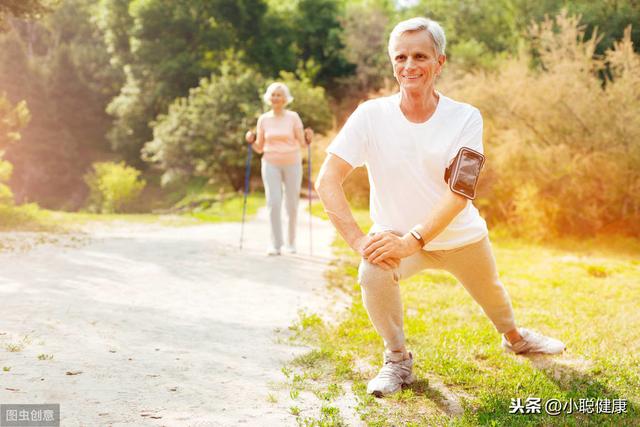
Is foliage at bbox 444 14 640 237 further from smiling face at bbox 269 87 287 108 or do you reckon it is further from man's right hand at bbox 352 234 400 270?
man's right hand at bbox 352 234 400 270

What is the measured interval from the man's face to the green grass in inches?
64.5

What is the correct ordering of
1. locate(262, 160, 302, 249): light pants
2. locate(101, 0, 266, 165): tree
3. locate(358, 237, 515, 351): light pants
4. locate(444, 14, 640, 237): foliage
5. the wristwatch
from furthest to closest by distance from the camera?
1. locate(101, 0, 266, 165): tree
2. locate(444, 14, 640, 237): foliage
3. locate(262, 160, 302, 249): light pants
4. locate(358, 237, 515, 351): light pants
5. the wristwatch

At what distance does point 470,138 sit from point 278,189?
480 cm

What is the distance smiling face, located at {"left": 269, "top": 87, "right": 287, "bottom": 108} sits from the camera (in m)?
7.61

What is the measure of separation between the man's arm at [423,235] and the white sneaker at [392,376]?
661 mm

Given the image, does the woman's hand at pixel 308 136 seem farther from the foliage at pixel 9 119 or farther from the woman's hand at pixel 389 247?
the foliage at pixel 9 119

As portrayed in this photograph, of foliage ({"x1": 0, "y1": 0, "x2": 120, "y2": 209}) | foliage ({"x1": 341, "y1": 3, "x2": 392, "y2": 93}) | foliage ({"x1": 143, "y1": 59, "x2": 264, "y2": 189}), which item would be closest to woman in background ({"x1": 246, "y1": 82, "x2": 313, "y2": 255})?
foliage ({"x1": 143, "y1": 59, "x2": 264, "y2": 189})

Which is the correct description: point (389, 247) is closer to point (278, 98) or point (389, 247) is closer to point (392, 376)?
point (392, 376)

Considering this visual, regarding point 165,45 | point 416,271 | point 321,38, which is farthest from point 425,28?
point 321,38

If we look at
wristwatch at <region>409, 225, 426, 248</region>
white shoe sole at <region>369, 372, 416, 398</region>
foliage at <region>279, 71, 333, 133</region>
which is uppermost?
foliage at <region>279, 71, 333, 133</region>

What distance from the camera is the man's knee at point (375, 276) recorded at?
3195 millimetres

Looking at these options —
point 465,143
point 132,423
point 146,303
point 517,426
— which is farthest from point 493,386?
point 146,303

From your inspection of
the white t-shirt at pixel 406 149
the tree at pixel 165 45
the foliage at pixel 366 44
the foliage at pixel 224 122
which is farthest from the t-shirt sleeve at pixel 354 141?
the tree at pixel 165 45

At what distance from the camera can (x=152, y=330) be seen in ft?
14.3
